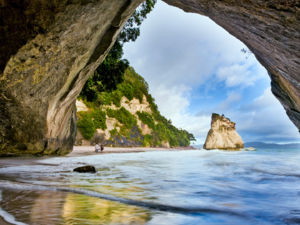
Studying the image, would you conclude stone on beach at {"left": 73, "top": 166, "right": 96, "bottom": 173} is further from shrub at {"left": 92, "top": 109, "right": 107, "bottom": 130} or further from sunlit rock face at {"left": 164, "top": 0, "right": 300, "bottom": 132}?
shrub at {"left": 92, "top": 109, "right": 107, "bottom": 130}

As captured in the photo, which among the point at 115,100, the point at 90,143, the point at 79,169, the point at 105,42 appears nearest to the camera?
the point at 105,42

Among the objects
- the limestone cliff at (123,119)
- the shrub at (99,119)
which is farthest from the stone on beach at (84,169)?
the shrub at (99,119)

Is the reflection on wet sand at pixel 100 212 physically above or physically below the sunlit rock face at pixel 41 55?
below

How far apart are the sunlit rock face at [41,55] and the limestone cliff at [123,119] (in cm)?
2189

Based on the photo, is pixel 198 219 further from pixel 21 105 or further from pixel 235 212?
pixel 21 105

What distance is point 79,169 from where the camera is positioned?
22.4 ft

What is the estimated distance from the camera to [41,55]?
14.4 ft

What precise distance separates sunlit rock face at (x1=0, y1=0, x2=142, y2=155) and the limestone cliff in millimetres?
21892

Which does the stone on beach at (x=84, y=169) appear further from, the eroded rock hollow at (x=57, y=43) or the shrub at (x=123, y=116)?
the shrub at (x=123, y=116)

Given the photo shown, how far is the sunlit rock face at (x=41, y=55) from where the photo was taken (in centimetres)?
388

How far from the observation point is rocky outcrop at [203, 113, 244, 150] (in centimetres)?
5788

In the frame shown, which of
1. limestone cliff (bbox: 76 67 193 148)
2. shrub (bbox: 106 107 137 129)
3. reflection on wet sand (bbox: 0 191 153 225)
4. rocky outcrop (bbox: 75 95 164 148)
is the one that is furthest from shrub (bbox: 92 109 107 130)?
reflection on wet sand (bbox: 0 191 153 225)

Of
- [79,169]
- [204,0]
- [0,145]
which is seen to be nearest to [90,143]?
[79,169]

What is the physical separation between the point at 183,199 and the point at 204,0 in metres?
3.60
